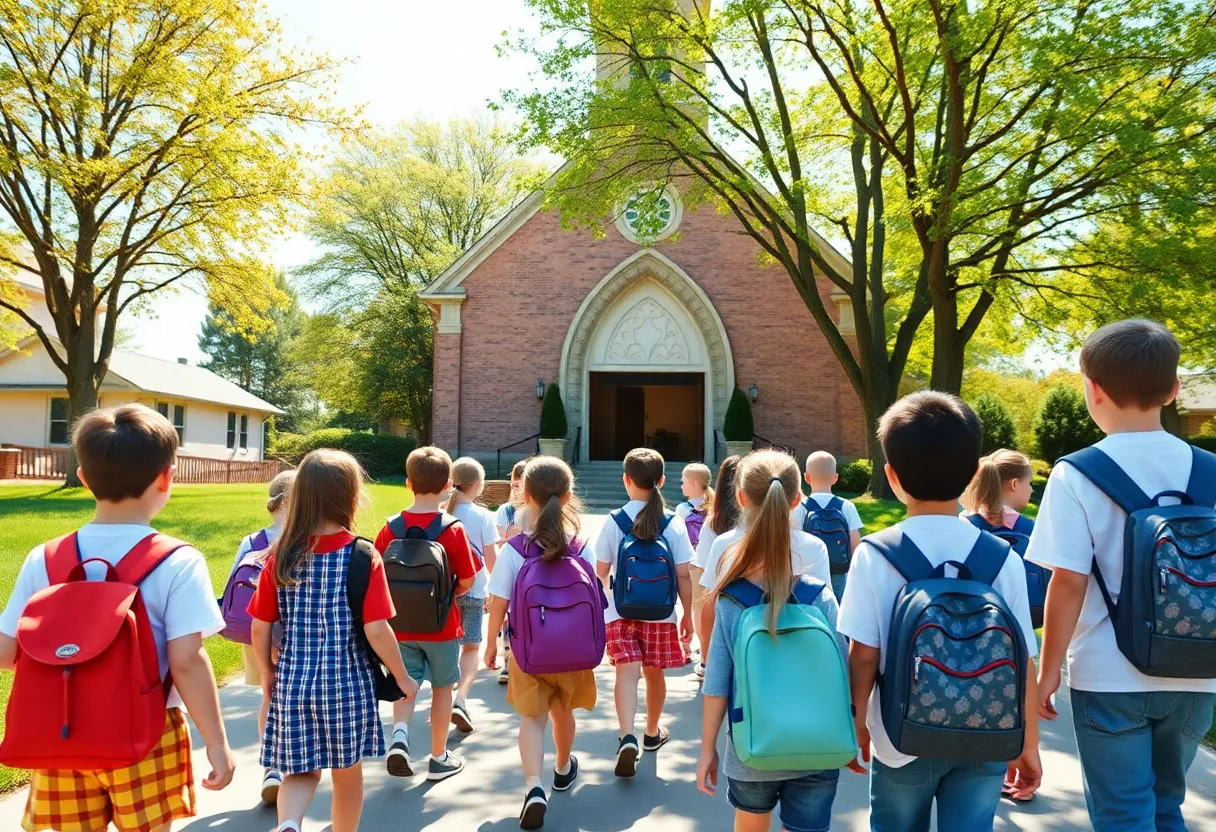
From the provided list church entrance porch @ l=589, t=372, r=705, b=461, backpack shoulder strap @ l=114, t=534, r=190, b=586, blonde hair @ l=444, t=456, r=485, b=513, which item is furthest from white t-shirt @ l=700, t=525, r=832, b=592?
church entrance porch @ l=589, t=372, r=705, b=461

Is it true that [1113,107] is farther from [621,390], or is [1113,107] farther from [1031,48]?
[621,390]

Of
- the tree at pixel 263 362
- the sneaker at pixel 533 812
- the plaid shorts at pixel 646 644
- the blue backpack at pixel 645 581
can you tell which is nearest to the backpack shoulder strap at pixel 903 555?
the blue backpack at pixel 645 581

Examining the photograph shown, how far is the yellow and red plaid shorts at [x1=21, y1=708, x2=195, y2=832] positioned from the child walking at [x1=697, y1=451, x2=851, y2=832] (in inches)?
67.9

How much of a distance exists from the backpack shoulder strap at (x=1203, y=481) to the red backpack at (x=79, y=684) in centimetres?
321

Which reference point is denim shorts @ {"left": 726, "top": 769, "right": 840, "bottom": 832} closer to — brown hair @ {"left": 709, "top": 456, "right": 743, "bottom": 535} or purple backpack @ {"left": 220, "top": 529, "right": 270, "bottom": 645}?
brown hair @ {"left": 709, "top": 456, "right": 743, "bottom": 535}

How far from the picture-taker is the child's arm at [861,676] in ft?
7.86

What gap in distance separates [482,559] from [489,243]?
1831cm

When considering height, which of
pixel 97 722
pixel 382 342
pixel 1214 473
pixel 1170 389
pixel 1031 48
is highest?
pixel 1031 48

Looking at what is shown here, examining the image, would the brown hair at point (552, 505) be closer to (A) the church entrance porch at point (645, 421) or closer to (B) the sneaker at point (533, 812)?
(B) the sneaker at point (533, 812)

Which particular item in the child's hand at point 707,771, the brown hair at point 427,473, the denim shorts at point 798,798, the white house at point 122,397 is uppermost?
the white house at point 122,397

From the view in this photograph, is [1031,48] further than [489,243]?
No

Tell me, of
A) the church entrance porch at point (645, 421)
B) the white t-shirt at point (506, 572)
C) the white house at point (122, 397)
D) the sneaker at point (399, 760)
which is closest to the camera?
the white t-shirt at point (506, 572)

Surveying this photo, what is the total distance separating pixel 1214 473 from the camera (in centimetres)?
242

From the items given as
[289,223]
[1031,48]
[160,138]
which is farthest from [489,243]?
[1031,48]
